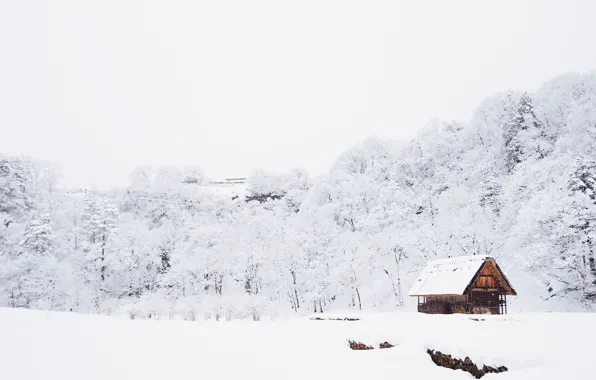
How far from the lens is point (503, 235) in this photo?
37375 mm

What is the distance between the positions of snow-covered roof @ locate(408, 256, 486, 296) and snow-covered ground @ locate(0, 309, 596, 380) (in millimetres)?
12092

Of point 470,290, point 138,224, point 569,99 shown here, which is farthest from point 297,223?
point 569,99

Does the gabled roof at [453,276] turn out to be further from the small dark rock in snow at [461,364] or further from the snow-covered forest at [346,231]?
the small dark rock in snow at [461,364]

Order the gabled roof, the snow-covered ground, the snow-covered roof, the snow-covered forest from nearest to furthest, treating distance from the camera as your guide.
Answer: the snow-covered ground, the gabled roof, the snow-covered roof, the snow-covered forest

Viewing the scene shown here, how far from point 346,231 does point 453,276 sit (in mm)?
24908

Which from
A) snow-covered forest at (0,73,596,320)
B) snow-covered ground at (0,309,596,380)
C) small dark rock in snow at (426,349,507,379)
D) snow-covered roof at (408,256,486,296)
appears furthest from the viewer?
snow-covered forest at (0,73,596,320)

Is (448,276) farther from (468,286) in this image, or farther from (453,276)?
(468,286)

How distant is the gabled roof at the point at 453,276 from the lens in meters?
26.8

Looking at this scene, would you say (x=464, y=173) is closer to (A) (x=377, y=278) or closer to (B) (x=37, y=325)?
(A) (x=377, y=278)

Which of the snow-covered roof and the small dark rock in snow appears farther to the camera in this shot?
the snow-covered roof

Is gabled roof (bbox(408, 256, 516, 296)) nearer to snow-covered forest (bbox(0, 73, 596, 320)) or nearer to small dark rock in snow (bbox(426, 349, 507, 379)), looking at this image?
snow-covered forest (bbox(0, 73, 596, 320))

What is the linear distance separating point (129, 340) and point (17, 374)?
3048 millimetres

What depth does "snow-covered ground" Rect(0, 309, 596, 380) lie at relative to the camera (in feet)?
26.5

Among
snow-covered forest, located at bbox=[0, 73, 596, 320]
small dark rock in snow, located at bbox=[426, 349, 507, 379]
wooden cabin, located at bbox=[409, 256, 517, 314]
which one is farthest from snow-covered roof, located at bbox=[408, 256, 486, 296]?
small dark rock in snow, located at bbox=[426, 349, 507, 379]
